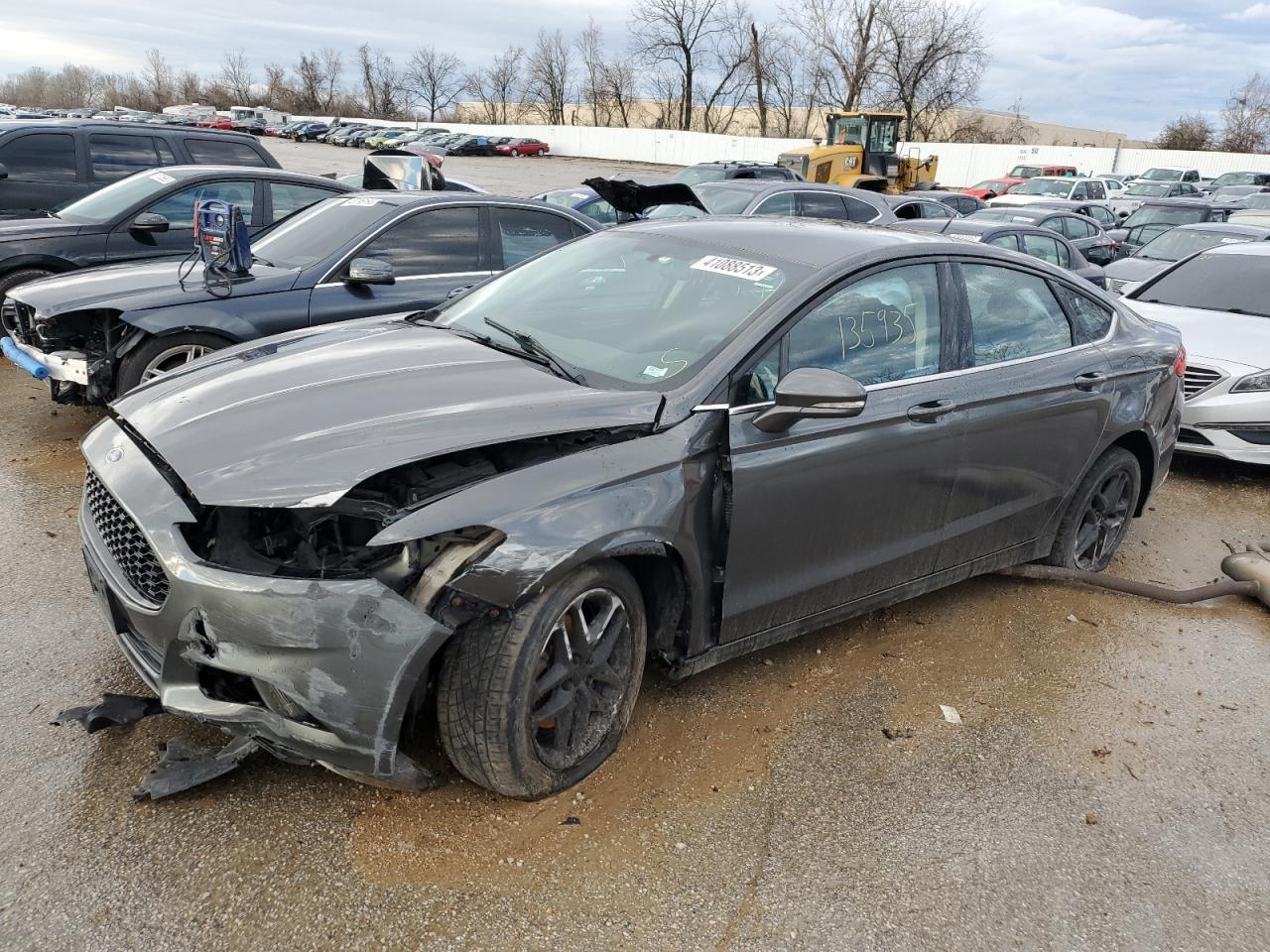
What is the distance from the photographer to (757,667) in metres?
3.80

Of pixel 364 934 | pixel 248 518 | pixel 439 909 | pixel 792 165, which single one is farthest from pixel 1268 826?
pixel 792 165

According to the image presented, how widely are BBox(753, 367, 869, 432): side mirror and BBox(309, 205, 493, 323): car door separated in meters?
3.60

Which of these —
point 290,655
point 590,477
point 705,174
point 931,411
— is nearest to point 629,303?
point 590,477

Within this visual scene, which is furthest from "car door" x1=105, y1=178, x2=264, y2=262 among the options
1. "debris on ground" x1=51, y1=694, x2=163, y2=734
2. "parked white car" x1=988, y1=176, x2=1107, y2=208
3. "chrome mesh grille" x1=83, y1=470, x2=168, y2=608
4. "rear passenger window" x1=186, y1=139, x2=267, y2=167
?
"parked white car" x1=988, y1=176, x2=1107, y2=208

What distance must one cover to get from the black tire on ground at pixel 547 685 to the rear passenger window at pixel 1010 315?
1.95m

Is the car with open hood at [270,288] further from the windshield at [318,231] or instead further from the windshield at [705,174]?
the windshield at [705,174]

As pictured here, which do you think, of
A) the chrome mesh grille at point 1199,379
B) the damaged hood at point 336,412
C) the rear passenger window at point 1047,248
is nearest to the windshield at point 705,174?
the rear passenger window at point 1047,248

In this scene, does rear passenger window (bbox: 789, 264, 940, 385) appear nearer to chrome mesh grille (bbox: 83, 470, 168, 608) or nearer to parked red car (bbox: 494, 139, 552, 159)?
chrome mesh grille (bbox: 83, 470, 168, 608)

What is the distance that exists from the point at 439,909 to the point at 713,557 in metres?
1.29

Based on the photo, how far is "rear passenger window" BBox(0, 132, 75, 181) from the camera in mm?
8852

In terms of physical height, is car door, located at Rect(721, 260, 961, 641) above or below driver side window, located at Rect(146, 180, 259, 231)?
below

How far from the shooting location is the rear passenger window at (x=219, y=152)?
954cm

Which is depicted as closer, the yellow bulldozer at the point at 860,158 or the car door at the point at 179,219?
the car door at the point at 179,219

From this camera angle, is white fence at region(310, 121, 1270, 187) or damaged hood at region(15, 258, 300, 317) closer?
damaged hood at region(15, 258, 300, 317)
